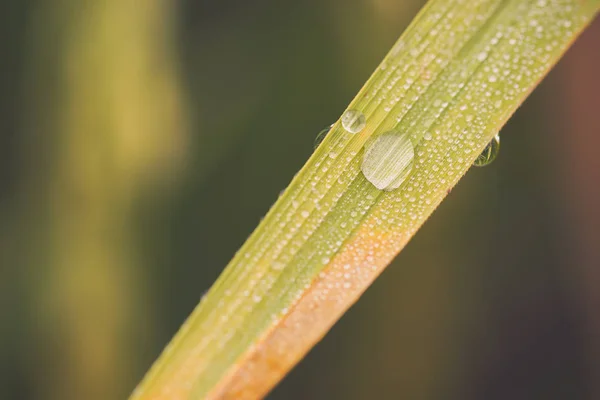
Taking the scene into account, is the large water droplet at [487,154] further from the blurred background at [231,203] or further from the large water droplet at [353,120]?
the blurred background at [231,203]

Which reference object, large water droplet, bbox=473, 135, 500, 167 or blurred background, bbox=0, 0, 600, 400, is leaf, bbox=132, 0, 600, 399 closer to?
large water droplet, bbox=473, 135, 500, 167

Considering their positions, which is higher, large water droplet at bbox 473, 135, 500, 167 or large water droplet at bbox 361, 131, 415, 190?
large water droplet at bbox 473, 135, 500, 167

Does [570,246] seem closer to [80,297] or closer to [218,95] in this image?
[218,95]

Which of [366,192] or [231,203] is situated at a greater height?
[231,203]

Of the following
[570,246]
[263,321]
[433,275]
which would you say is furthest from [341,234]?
[570,246]

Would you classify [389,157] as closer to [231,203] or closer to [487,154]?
[487,154]

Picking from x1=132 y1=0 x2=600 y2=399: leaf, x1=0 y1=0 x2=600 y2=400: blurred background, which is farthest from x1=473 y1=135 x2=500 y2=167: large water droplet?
x1=0 y1=0 x2=600 y2=400: blurred background

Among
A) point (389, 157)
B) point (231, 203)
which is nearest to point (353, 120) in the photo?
point (389, 157)
